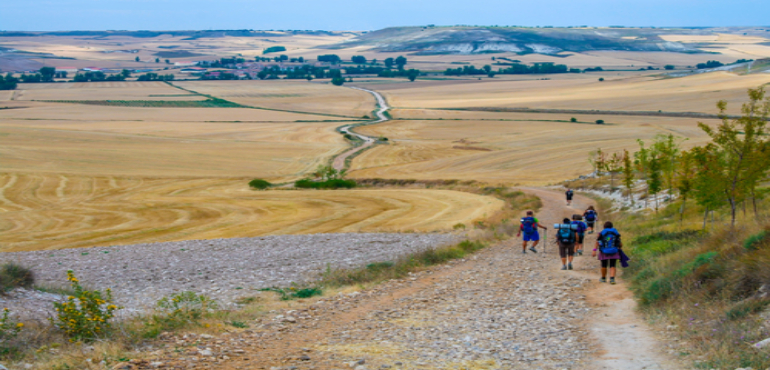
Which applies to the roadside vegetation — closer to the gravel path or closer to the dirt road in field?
the dirt road in field

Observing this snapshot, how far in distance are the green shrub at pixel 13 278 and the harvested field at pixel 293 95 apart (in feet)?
327

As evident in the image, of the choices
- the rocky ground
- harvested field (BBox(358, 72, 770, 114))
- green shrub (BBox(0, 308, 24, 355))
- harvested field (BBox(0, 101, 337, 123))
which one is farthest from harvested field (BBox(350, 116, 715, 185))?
green shrub (BBox(0, 308, 24, 355))

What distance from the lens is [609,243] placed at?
13.7 meters

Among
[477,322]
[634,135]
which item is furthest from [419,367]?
[634,135]

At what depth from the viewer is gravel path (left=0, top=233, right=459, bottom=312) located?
14.1 meters

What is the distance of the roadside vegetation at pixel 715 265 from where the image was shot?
7.90 m

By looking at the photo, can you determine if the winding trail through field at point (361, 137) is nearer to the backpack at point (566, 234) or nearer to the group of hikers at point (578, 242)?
the group of hikers at point (578, 242)

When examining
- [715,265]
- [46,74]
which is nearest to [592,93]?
[715,265]

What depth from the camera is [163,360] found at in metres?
8.23

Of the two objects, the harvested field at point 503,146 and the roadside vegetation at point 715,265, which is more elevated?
the roadside vegetation at point 715,265

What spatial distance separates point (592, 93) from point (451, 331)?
130 meters

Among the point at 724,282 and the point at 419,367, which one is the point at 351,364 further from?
the point at 724,282

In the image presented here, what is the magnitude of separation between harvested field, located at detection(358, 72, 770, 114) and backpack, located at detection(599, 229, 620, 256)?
8368 cm

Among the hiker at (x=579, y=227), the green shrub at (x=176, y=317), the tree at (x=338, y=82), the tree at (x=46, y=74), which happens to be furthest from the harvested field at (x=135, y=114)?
the green shrub at (x=176, y=317)
